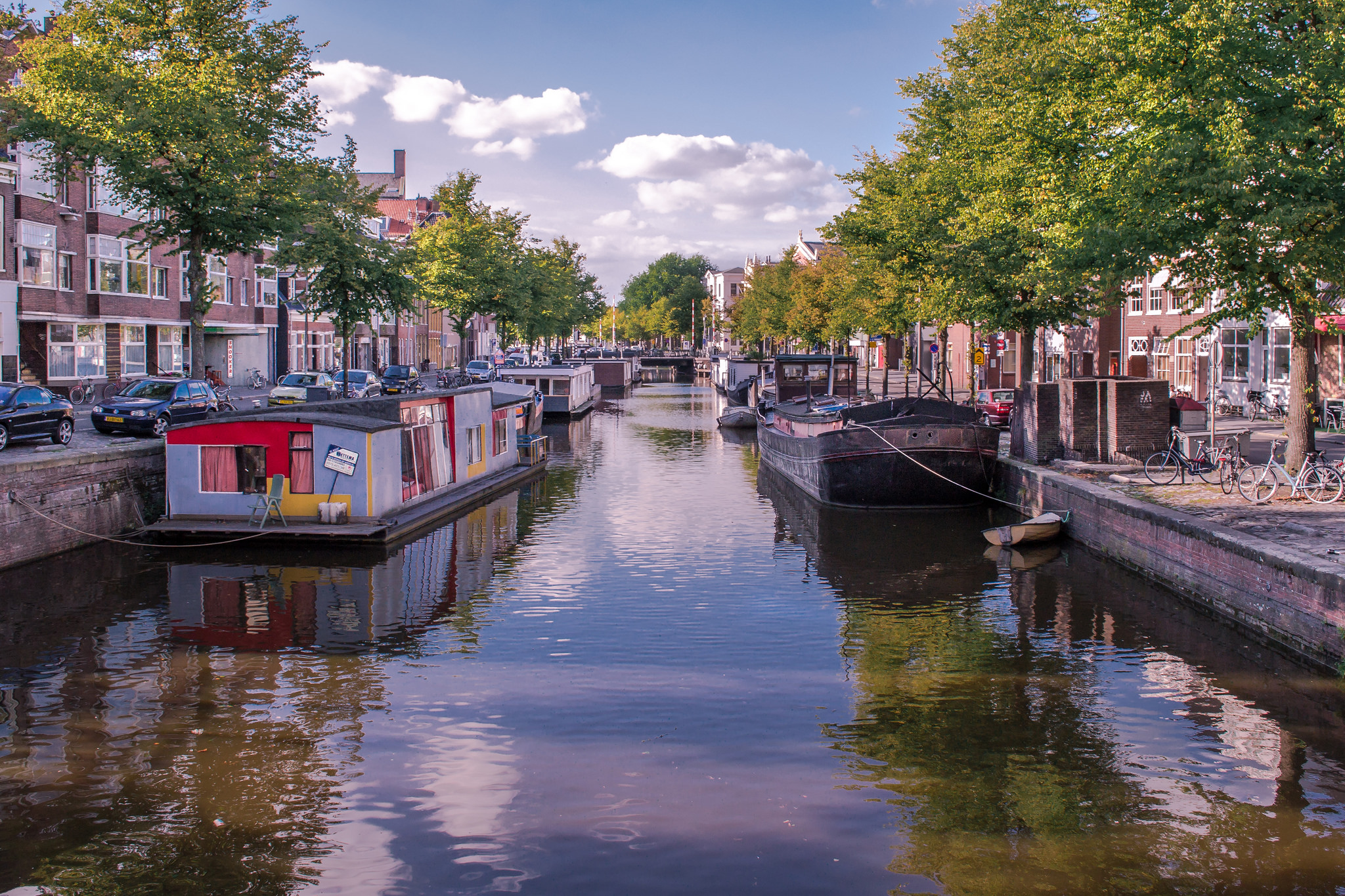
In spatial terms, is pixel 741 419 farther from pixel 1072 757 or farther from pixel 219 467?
pixel 1072 757

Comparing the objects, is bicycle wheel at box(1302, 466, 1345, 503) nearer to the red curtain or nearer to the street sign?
the street sign

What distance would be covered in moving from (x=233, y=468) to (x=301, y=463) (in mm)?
1370

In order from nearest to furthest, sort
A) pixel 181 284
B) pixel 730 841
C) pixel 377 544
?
1. pixel 730 841
2. pixel 377 544
3. pixel 181 284

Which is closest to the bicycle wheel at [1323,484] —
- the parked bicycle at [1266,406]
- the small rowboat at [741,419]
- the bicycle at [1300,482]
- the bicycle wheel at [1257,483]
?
the bicycle at [1300,482]

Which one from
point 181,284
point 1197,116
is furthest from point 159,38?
point 1197,116

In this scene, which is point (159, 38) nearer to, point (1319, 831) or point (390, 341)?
point (1319, 831)

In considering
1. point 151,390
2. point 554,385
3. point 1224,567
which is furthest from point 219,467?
point 554,385

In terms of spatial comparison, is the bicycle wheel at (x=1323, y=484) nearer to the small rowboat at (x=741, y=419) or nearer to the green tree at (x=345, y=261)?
the green tree at (x=345, y=261)

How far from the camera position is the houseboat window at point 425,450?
2325cm

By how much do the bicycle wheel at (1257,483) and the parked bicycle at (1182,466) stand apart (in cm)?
112

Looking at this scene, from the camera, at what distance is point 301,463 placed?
20.1 metres

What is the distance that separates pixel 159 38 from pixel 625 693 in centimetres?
2825

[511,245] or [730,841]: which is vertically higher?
[511,245]

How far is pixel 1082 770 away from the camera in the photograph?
942cm
